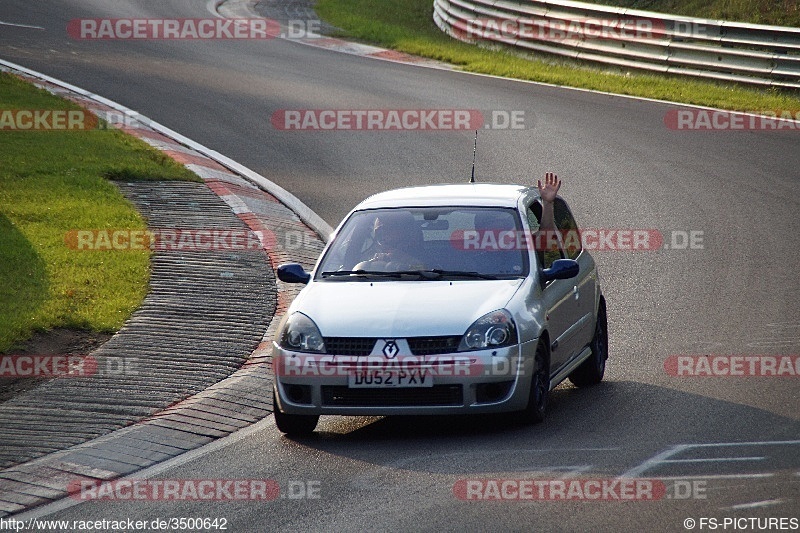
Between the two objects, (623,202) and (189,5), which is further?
(189,5)

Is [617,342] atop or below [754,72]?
below

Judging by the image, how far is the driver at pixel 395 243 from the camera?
9.80 m

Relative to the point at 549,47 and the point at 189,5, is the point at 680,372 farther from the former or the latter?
the point at 189,5

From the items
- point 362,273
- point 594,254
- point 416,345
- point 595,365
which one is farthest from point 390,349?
point 594,254

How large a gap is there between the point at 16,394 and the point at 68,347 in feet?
3.51

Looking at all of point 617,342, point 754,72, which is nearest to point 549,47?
point 754,72

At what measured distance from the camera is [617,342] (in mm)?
12102

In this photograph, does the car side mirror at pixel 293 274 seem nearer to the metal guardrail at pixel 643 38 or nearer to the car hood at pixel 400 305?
the car hood at pixel 400 305

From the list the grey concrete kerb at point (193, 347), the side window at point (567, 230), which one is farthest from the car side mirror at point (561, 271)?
the grey concrete kerb at point (193, 347)

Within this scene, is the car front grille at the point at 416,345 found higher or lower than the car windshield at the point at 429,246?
lower

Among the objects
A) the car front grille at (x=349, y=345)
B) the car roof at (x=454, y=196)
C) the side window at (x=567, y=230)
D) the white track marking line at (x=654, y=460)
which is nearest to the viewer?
the white track marking line at (x=654, y=460)

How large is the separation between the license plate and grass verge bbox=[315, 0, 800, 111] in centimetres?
1550

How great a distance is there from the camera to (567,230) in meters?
11.1

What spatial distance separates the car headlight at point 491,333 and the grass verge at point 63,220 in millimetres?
3836
